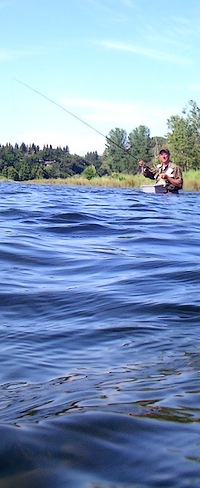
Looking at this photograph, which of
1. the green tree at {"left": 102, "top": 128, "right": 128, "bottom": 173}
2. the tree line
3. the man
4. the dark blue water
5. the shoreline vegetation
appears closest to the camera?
the dark blue water

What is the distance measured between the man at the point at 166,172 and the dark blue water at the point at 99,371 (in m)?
11.0

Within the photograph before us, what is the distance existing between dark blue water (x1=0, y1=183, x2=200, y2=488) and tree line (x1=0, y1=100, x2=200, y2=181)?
176 feet

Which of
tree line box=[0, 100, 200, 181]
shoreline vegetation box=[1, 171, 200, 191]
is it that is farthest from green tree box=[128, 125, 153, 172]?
shoreline vegetation box=[1, 171, 200, 191]

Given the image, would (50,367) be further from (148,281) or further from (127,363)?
(148,281)

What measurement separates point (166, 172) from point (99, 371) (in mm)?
13934

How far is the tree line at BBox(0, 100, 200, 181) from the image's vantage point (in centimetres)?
5794

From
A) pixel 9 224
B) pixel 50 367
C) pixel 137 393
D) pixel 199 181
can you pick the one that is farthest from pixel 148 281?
pixel 199 181

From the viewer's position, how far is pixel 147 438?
1.50 metres

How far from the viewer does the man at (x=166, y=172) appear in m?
Result: 15.7

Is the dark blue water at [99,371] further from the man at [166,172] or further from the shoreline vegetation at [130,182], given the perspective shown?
the shoreline vegetation at [130,182]

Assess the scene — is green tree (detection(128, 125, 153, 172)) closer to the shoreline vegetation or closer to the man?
the shoreline vegetation

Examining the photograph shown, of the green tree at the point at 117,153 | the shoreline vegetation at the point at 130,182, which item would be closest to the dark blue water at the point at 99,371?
the shoreline vegetation at the point at 130,182

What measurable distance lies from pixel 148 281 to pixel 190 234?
10.4 ft

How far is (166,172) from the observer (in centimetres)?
1575
